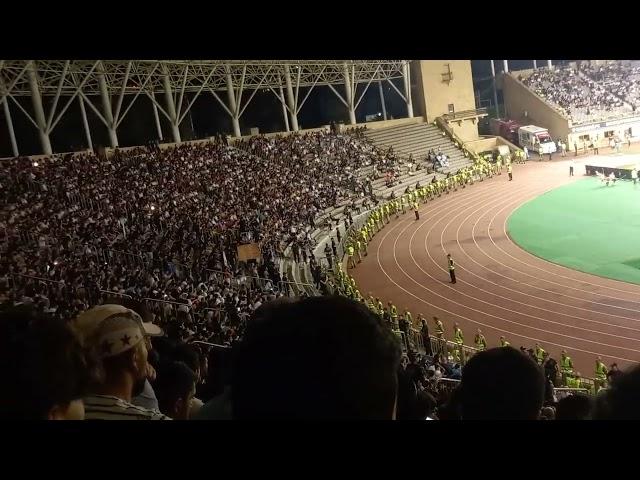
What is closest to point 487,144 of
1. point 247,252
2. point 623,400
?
point 247,252

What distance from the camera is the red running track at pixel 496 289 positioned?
1145cm

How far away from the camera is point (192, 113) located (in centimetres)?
3244

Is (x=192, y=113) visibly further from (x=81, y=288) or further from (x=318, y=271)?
(x=81, y=288)

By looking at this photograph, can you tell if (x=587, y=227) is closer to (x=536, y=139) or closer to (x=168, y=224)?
(x=168, y=224)

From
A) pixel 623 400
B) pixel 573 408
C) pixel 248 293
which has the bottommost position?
pixel 248 293

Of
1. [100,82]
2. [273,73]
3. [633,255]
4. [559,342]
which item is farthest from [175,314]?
[273,73]

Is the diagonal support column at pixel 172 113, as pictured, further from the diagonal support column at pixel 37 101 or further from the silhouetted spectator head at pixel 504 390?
the silhouetted spectator head at pixel 504 390

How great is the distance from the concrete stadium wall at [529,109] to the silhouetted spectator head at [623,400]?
3806 centimetres

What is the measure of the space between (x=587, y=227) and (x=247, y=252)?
39.8 feet

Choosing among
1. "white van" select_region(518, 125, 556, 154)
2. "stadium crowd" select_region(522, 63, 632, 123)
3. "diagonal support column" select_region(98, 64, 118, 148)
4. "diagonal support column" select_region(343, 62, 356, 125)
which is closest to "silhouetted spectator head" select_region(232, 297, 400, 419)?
"diagonal support column" select_region(98, 64, 118, 148)

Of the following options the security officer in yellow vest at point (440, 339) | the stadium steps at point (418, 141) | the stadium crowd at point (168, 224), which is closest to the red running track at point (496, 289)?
the security officer in yellow vest at point (440, 339)

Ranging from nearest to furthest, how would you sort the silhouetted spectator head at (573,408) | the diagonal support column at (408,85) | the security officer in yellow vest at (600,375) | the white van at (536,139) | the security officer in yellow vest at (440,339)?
the silhouetted spectator head at (573,408) < the security officer in yellow vest at (600,375) < the security officer in yellow vest at (440,339) < the white van at (536,139) < the diagonal support column at (408,85)

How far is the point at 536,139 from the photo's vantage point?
35.4 m

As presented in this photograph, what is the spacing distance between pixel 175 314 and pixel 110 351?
7.53m
